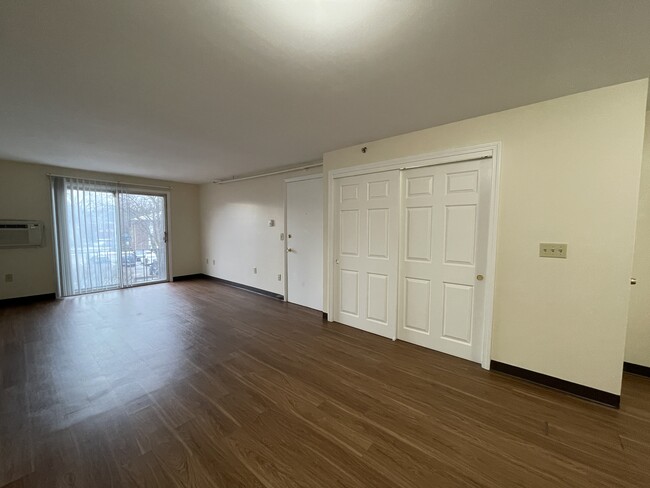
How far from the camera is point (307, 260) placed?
14.2ft

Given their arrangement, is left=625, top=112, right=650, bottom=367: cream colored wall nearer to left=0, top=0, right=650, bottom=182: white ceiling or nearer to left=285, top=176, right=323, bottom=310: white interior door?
left=0, top=0, right=650, bottom=182: white ceiling

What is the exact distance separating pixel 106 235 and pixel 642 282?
311 inches

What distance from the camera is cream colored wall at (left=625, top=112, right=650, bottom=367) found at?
2.38 m

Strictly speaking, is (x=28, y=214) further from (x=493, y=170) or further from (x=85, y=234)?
(x=493, y=170)

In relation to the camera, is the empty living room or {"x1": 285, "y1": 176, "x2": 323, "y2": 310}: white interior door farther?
{"x1": 285, "y1": 176, "x2": 323, "y2": 310}: white interior door

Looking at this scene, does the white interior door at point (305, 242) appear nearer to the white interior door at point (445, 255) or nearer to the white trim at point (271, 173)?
the white trim at point (271, 173)

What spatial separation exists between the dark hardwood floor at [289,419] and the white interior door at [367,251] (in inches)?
17.0

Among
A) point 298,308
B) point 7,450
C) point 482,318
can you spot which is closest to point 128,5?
point 7,450

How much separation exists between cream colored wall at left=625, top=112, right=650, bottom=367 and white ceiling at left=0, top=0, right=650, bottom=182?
3.86 ft

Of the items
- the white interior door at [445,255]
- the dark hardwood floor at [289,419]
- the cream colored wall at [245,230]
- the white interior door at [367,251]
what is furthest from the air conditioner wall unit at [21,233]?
the white interior door at [445,255]

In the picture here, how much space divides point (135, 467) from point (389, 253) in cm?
275

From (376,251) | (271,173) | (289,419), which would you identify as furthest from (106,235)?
(289,419)

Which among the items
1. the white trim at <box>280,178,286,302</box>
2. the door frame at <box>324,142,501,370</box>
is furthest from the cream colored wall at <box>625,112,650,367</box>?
the white trim at <box>280,178,286,302</box>

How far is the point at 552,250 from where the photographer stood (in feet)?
7.13
